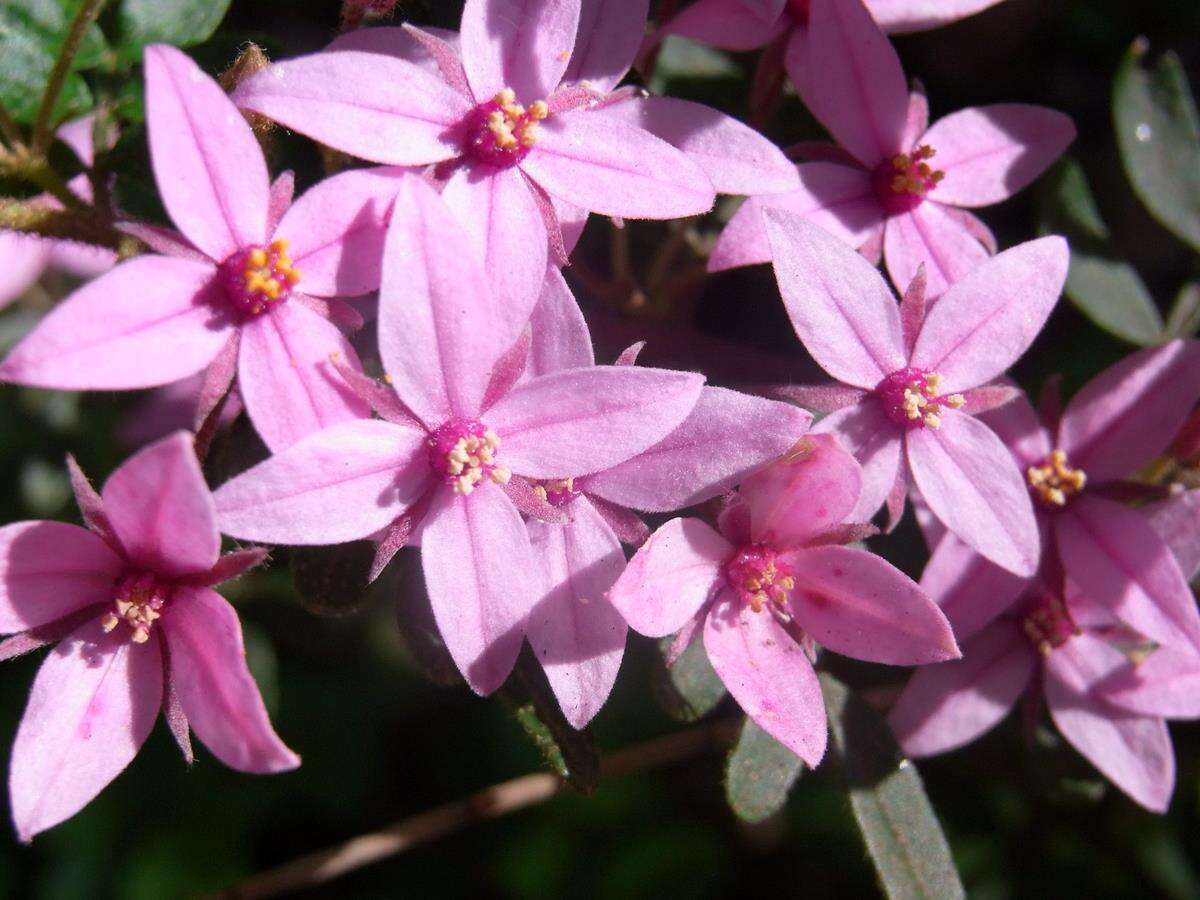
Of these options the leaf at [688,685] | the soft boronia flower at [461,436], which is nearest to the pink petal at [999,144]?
the soft boronia flower at [461,436]

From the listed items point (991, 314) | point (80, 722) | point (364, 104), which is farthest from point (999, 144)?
point (80, 722)

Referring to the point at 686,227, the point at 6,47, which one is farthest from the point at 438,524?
the point at 6,47

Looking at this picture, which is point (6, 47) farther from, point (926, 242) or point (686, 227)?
point (926, 242)

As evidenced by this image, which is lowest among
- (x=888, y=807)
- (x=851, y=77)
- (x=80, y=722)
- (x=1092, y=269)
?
(x=888, y=807)

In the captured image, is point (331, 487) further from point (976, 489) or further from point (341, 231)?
point (976, 489)

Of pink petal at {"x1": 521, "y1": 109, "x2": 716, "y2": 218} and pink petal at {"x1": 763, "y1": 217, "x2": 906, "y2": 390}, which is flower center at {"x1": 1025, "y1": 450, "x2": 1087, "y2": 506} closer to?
pink petal at {"x1": 763, "y1": 217, "x2": 906, "y2": 390}
